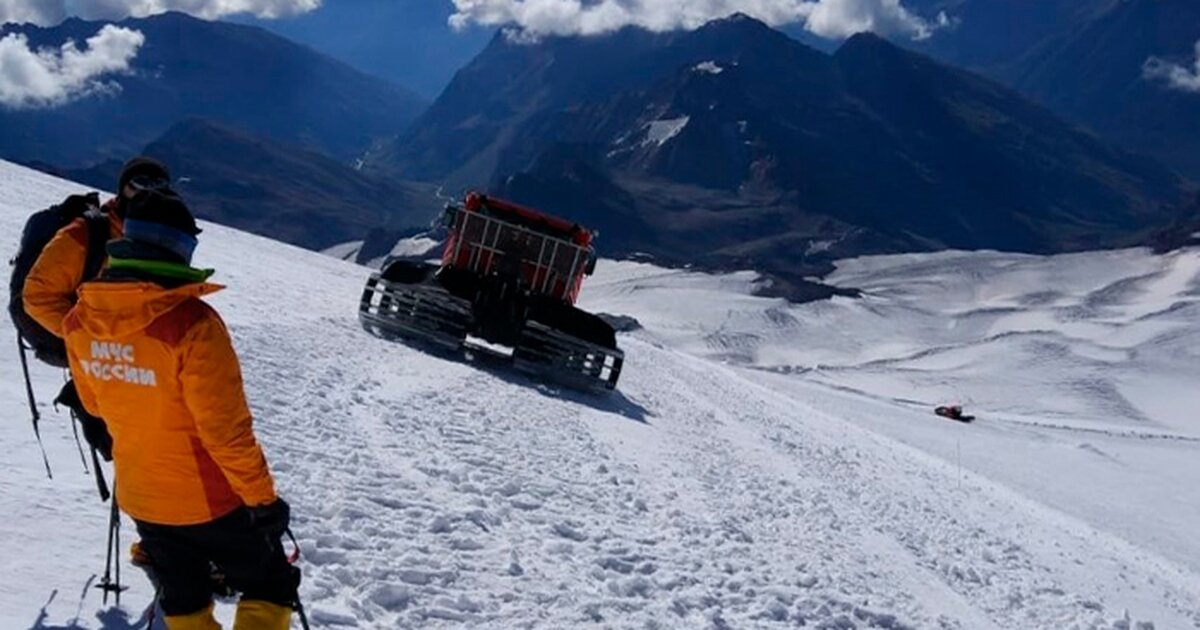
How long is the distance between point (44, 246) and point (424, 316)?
470 inches

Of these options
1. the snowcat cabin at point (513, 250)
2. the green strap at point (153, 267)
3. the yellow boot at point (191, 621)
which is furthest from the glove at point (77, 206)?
the snowcat cabin at point (513, 250)

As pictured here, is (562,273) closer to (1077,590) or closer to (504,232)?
(504,232)

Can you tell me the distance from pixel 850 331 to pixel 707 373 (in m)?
137

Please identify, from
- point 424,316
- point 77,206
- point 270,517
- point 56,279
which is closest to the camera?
point 270,517

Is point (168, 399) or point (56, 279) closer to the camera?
point (168, 399)

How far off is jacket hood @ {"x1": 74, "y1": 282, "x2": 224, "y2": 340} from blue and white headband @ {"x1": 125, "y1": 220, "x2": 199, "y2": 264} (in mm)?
155

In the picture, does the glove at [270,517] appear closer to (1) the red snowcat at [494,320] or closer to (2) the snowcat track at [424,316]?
(1) the red snowcat at [494,320]

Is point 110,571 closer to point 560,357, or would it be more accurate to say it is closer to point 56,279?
point 56,279

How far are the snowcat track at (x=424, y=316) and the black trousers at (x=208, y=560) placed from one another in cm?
1289

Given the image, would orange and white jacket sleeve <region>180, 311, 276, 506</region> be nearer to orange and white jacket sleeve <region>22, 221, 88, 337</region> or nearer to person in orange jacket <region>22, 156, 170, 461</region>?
person in orange jacket <region>22, 156, 170, 461</region>

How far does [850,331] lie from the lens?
161 meters

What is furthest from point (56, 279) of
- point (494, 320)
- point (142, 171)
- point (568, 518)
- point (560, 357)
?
point (494, 320)

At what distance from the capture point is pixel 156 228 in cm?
409

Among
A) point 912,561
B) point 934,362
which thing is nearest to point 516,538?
point 912,561
